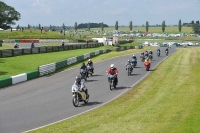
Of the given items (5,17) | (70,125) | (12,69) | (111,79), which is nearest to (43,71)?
(12,69)

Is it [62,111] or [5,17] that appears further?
[5,17]

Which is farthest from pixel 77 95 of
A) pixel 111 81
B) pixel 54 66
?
pixel 54 66

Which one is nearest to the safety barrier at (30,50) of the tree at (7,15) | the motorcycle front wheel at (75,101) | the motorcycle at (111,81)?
the motorcycle at (111,81)

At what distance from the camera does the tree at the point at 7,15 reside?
11162 cm

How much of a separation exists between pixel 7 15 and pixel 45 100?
97158 millimetres

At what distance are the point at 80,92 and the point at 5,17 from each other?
98.4 meters

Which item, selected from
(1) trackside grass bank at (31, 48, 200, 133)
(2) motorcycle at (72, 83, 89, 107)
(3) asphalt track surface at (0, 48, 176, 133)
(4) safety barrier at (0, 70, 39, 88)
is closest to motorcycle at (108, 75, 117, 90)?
(3) asphalt track surface at (0, 48, 176, 133)

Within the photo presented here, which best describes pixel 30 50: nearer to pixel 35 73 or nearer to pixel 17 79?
pixel 35 73

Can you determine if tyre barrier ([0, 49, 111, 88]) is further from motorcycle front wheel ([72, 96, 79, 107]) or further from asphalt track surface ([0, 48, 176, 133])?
motorcycle front wheel ([72, 96, 79, 107])

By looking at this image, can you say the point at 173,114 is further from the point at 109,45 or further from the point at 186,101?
the point at 109,45

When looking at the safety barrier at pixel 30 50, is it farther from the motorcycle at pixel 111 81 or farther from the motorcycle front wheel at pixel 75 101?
the motorcycle front wheel at pixel 75 101

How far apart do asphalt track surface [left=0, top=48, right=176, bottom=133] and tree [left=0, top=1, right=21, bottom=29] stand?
83.6 meters

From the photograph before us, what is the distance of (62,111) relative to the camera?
18.0 meters

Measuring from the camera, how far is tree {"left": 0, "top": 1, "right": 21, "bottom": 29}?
111619mm
